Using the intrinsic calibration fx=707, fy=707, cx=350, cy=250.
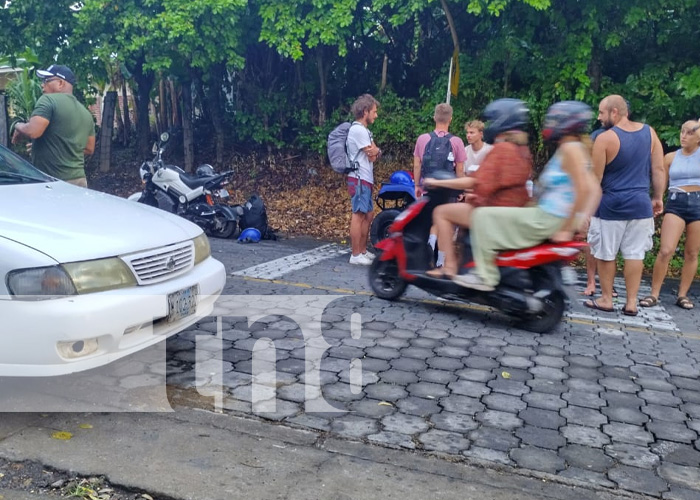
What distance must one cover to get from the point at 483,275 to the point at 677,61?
6.44 m

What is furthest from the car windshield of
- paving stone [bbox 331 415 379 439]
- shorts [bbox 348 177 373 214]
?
shorts [bbox 348 177 373 214]

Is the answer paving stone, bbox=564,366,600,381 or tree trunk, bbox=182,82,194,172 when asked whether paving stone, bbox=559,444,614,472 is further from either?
tree trunk, bbox=182,82,194,172

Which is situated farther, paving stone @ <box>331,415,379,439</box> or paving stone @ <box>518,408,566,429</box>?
paving stone @ <box>518,408,566,429</box>

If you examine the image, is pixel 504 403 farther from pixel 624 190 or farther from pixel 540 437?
pixel 624 190

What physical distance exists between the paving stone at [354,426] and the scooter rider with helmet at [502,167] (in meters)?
2.26

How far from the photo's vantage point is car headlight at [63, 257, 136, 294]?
12.4ft

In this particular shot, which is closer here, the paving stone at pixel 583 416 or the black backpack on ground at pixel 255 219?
the paving stone at pixel 583 416

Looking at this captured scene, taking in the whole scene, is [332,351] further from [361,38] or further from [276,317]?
[361,38]

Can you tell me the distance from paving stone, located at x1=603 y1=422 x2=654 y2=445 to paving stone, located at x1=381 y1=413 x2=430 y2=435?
1044 millimetres

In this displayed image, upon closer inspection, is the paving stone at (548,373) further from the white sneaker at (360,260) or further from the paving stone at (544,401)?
the white sneaker at (360,260)

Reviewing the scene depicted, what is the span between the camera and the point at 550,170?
5438mm

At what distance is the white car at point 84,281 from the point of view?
365 cm

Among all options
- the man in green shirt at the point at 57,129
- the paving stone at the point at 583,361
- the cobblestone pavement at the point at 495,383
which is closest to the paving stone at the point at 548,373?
the cobblestone pavement at the point at 495,383

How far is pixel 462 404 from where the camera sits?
4.34 m
